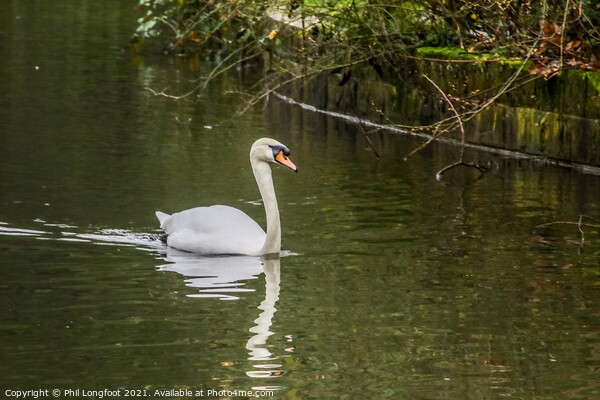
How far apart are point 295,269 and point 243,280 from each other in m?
0.52

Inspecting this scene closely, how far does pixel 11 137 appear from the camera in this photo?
18.1m

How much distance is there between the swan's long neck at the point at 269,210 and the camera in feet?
41.4

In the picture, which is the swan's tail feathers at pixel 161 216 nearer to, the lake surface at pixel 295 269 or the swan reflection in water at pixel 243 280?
the lake surface at pixel 295 269

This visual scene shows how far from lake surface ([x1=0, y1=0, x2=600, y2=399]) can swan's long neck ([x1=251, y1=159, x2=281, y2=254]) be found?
147 millimetres

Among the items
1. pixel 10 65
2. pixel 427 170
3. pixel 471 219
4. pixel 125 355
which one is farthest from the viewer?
pixel 10 65

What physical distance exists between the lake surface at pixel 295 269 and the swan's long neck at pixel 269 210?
15cm

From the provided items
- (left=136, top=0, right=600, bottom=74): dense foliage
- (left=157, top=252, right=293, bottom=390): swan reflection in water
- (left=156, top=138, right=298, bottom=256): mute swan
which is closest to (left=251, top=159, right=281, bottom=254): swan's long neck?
(left=156, top=138, right=298, bottom=256): mute swan

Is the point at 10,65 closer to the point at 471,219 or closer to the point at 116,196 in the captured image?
the point at 116,196

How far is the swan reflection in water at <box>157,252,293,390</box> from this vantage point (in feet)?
29.9

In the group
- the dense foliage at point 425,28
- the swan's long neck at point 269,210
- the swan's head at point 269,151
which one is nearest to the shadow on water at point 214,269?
the swan's long neck at point 269,210

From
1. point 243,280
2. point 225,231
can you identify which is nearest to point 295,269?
point 243,280

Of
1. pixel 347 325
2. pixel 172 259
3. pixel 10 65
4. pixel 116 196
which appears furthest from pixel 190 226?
pixel 10 65

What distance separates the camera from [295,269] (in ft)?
39.7

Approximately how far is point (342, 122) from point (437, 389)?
1264 centimetres
